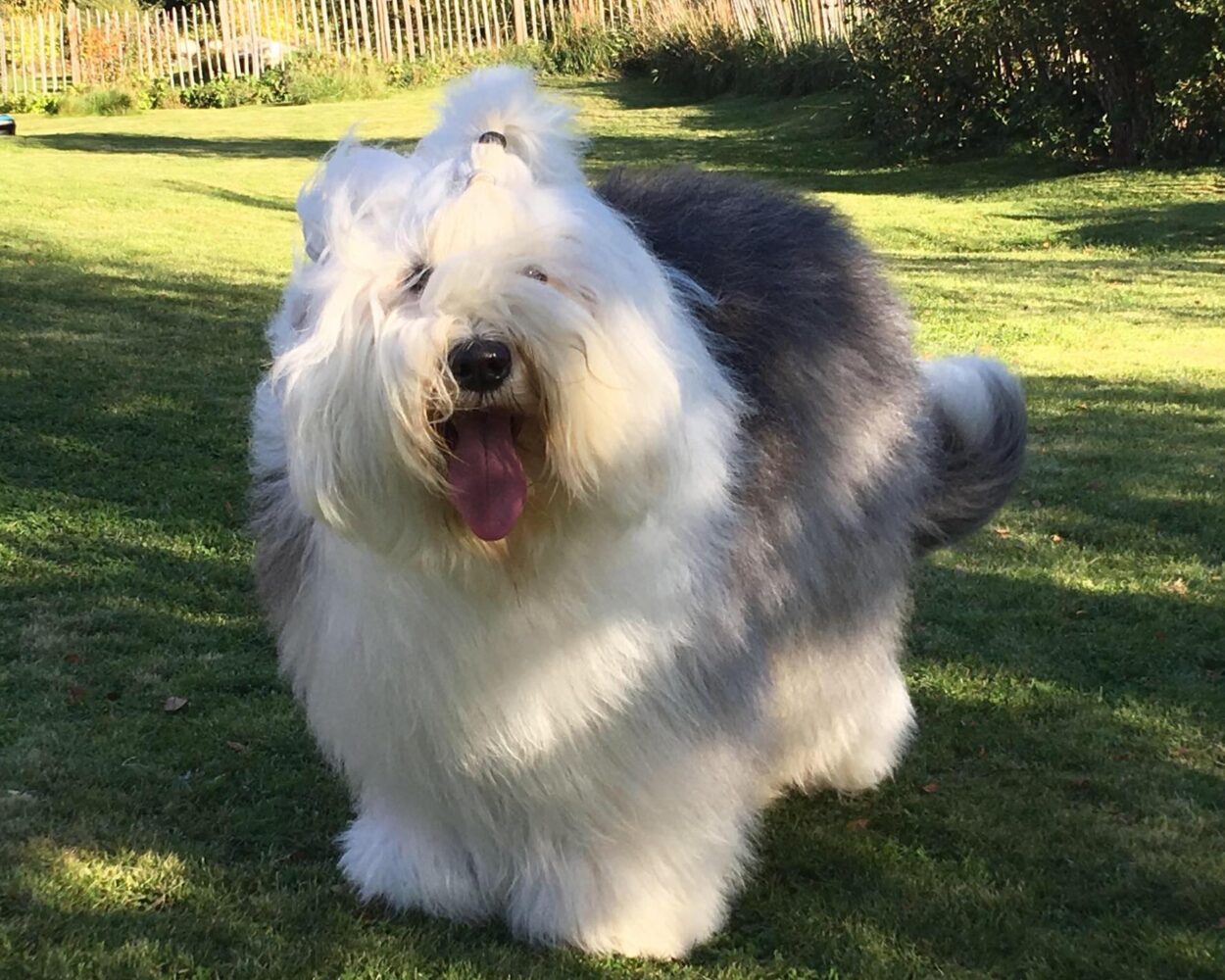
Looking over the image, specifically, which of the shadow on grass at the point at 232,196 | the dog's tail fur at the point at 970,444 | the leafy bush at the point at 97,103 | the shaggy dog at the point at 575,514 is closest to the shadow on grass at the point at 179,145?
the shadow on grass at the point at 232,196


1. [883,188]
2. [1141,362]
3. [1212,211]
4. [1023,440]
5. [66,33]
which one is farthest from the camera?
[66,33]

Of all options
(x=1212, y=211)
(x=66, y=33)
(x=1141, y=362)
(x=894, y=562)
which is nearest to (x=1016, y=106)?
(x=1212, y=211)

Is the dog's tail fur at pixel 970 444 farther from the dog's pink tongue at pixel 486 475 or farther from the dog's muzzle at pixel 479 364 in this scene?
the dog's muzzle at pixel 479 364

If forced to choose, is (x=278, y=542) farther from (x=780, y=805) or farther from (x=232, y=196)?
(x=232, y=196)

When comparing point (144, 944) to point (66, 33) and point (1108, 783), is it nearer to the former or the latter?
point (1108, 783)

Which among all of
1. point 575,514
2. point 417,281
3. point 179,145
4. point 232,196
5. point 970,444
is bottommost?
point 970,444

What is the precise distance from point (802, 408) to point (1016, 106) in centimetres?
1425

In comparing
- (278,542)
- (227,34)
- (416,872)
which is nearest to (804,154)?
(227,34)

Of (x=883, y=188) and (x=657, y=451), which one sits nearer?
(x=657, y=451)

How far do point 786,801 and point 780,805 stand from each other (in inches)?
1.9

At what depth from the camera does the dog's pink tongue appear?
2320mm

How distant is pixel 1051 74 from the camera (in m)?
15.6

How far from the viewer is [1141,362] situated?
8625mm

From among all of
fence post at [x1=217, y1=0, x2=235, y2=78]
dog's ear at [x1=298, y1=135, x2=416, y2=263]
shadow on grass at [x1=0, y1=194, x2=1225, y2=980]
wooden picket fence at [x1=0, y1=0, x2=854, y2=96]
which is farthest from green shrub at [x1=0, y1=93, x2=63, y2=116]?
dog's ear at [x1=298, y1=135, x2=416, y2=263]
